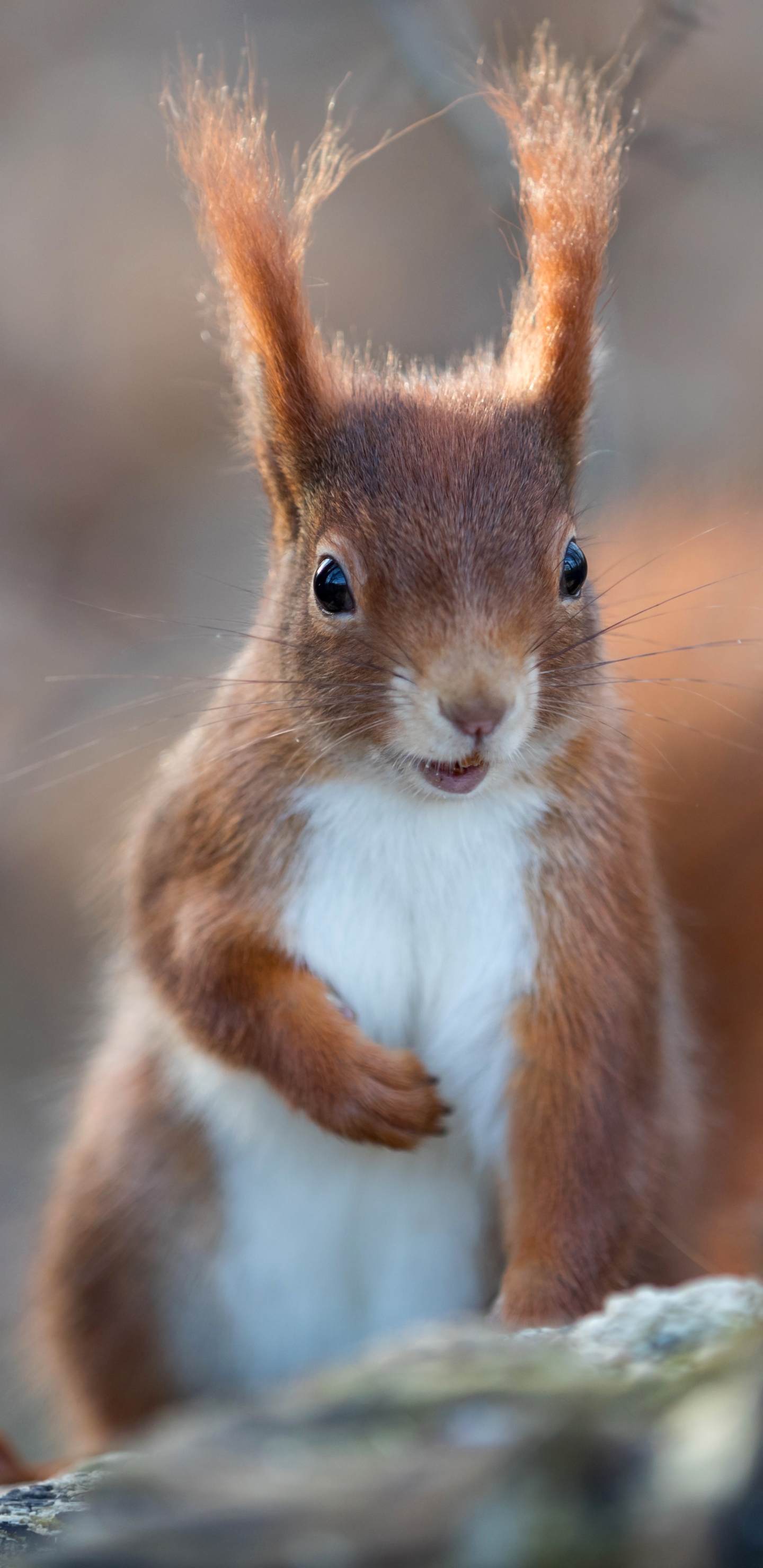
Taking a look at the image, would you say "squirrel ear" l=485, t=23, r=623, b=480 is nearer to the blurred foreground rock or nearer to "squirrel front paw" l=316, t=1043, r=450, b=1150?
"squirrel front paw" l=316, t=1043, r=450, b=1150

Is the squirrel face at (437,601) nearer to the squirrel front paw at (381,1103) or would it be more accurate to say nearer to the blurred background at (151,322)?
the squirrel front paw at (381,1103)

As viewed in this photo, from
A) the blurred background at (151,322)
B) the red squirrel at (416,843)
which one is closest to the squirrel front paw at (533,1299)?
the red squirrel at (416,843)

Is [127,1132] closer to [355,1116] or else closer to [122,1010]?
[122,1010]

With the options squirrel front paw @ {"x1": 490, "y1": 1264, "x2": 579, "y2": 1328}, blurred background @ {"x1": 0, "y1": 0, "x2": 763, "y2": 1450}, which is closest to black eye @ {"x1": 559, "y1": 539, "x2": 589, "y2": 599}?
squirrel front paw @ {"x1": 490, "y1": 1264, "x2": 579, "y2": 1328}

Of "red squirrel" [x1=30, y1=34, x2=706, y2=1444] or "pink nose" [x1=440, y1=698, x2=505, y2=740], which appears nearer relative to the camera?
"pink nose" [x1=440, y1=698, x2=505, y2=740]

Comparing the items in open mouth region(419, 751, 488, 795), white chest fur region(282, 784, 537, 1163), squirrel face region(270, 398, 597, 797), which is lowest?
white chest fur region(282, 784, 537, 1163)

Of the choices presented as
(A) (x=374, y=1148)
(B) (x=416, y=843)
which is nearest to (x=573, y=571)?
(B) (x=416, y=843)

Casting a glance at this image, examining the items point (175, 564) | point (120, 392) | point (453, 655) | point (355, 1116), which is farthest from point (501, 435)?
point (120, 392)
